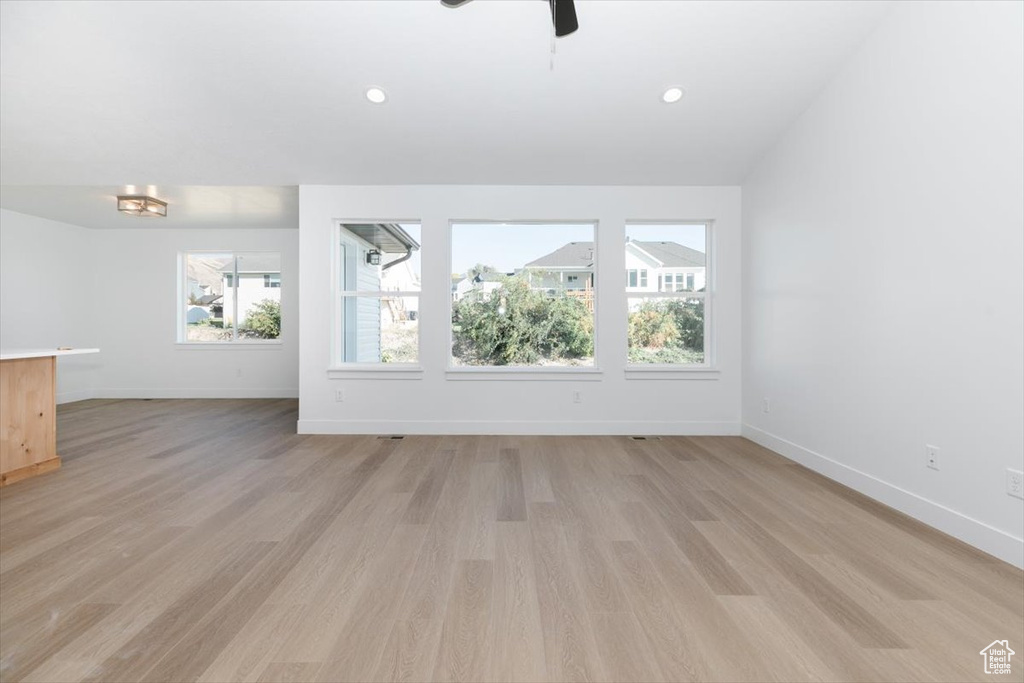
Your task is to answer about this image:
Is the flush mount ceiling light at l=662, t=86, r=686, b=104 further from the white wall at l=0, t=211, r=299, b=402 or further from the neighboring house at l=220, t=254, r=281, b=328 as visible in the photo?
the neighboring house at l=220, t=254, r=281, b=328

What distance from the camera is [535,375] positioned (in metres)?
4.68

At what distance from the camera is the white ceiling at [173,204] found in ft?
16.1

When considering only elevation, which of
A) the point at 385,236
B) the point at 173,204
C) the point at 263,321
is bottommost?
the point at 263,321

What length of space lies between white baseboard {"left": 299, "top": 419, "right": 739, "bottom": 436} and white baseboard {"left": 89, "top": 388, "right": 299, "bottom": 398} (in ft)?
9.31

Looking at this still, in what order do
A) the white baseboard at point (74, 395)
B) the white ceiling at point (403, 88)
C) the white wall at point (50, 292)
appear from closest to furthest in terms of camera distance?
the white ceiling at point (403, 88) → the white wall at point (50, 292) → the white baseboard at point (74, 395)

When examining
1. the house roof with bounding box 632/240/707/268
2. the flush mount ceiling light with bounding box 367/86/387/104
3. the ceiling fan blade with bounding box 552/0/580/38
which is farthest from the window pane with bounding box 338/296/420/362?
the ceiling fan blade with bounding box 552/0/580/38

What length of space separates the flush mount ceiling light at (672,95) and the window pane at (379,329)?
297 cm

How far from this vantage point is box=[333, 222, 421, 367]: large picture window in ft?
15.8

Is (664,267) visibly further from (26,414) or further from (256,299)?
(256,299)

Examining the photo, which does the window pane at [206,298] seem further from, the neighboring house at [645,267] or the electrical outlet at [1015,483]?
the electrical outlet at [1015,483]

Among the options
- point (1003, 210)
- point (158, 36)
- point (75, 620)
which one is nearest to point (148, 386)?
point (158, 36)

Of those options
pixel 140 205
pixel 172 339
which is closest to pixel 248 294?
pixel 172 339

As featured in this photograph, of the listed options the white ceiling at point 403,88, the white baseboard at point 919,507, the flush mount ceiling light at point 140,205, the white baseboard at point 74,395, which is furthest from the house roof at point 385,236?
the white baseboard at point 74,395

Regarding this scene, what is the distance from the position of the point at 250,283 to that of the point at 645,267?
20.0 ft
